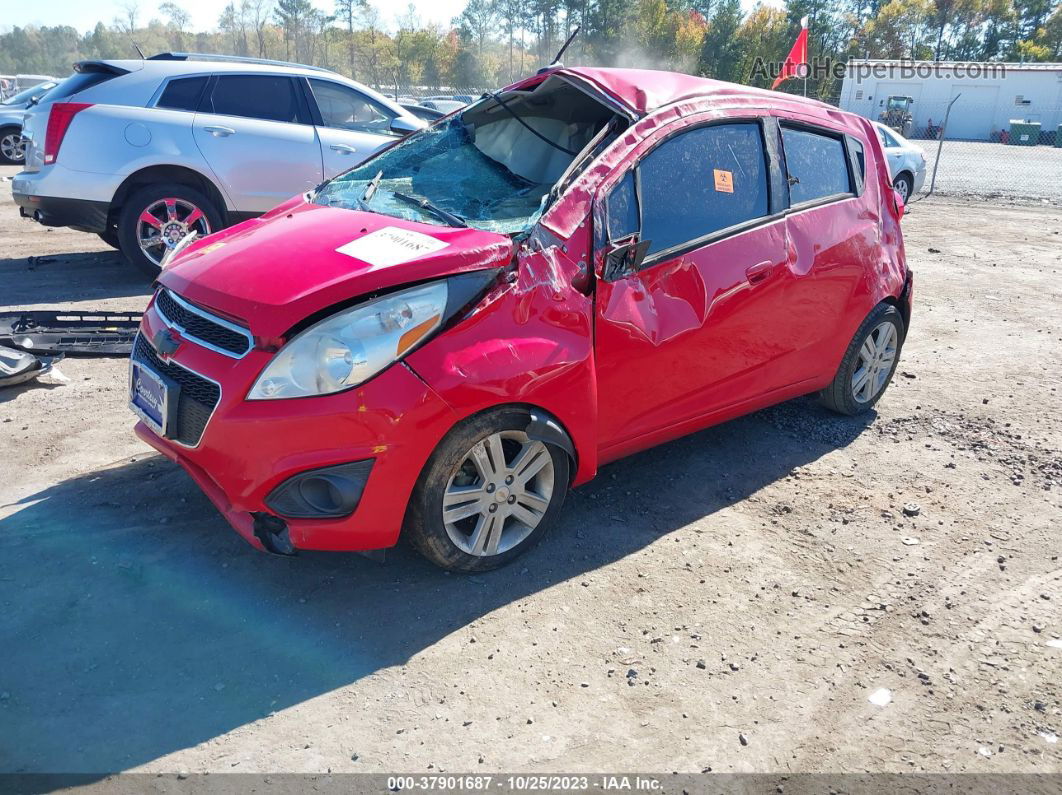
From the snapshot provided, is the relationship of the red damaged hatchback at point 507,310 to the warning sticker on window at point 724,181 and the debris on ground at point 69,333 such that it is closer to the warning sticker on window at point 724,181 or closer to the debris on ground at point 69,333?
the warning sticker on window at point 724,181

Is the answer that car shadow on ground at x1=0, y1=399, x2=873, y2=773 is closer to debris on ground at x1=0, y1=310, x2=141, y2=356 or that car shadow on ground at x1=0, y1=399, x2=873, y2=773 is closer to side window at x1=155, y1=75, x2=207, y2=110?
debris on ground at x1=0, y1=310, x2=141, y2=356

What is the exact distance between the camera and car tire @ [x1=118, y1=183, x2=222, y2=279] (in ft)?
23.3

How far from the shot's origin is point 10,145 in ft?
54.0

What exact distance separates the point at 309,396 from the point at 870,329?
331cm

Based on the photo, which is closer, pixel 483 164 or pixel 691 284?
pixel 691 284

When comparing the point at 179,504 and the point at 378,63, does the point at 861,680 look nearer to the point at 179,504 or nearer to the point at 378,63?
the point at 179,504

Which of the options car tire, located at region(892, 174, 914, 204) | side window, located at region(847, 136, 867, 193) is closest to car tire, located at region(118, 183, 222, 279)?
side window, located at region(847, 136, 867, 193)

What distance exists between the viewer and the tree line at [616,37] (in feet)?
212

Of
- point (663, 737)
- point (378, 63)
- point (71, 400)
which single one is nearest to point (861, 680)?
point (663, 737)

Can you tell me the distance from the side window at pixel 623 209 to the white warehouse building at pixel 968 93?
47.0 meters

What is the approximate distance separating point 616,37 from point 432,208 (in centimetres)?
7233

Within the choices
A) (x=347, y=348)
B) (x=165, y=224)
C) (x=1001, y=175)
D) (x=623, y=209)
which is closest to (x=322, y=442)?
(x=347, y=348)

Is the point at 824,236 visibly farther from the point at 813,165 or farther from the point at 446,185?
the point at 446,185

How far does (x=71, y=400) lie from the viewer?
15.8 ft
